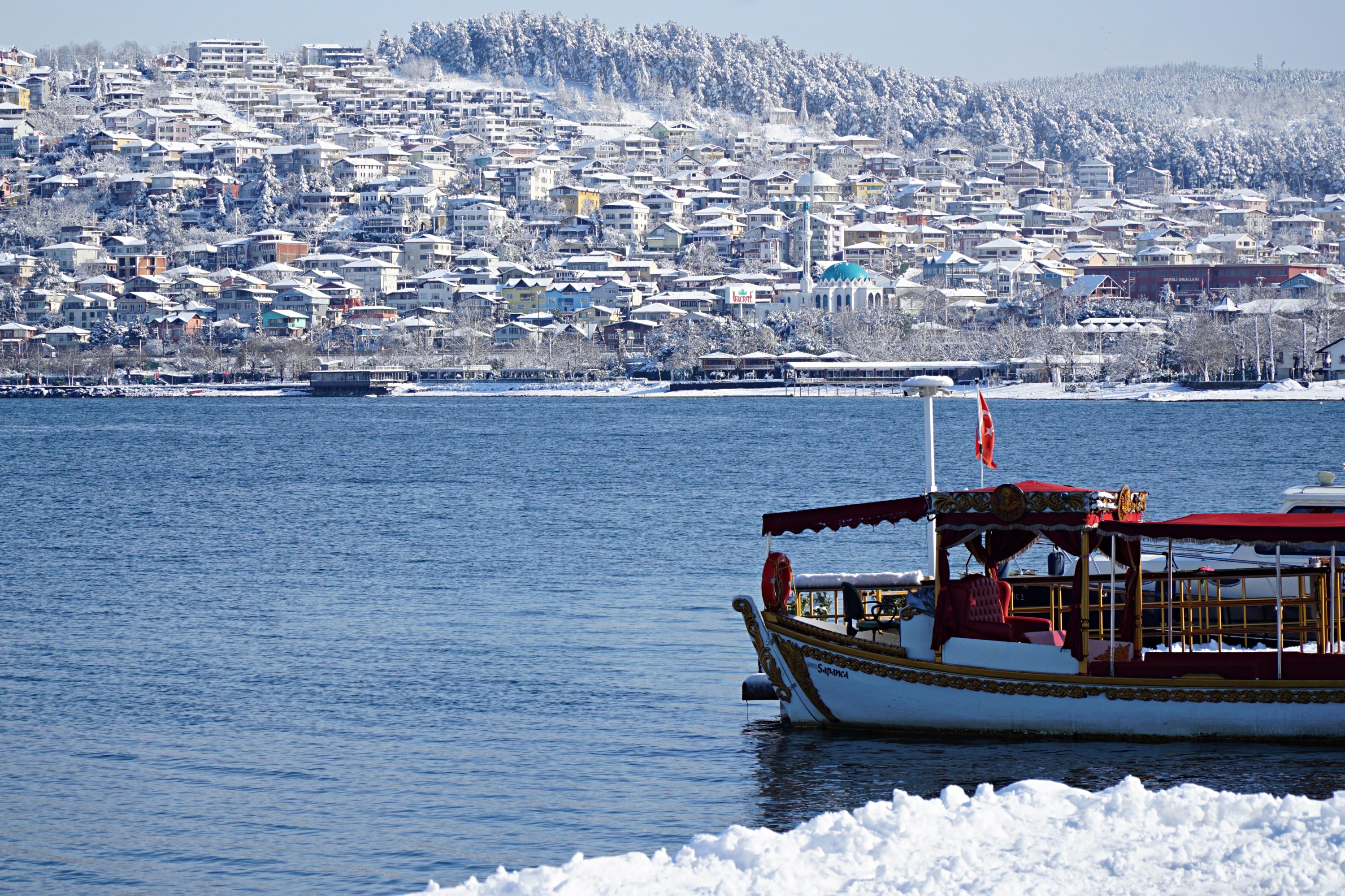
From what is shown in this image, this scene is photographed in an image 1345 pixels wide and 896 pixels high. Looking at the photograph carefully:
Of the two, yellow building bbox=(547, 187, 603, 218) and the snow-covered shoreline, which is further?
yellow building bbox=(547, 187, 603, 218)

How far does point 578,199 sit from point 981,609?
177734 millimetres

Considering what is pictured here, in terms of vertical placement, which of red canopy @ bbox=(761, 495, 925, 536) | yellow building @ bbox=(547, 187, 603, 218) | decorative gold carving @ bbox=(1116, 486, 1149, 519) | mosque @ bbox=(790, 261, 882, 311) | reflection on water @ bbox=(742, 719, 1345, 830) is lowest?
mosque @ bbox=(790, 261, 882, 311)

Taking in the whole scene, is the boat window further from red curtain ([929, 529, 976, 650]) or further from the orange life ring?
the orange life ring

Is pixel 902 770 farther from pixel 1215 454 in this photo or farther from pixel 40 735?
pixel 1215 454

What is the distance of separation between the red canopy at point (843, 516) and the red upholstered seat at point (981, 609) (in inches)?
25.4

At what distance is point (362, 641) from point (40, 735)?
16.7ft

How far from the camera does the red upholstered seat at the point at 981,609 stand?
14.8m

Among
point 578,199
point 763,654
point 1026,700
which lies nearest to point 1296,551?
point 1026,700

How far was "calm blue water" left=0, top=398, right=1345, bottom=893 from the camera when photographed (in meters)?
12.8

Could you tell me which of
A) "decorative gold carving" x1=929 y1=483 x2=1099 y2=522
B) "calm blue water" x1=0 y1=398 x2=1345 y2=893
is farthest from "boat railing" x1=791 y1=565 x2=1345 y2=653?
"calm blue water" x1=0 y1=398 x2=1345 y2=893

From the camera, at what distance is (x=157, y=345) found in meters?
142

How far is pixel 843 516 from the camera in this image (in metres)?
15.6

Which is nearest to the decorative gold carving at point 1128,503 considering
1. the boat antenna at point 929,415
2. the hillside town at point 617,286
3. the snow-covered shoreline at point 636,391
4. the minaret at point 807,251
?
the boat antenna at point 929,415

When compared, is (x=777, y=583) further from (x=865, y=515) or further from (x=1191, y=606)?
(x=1191, y=606)
